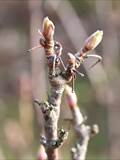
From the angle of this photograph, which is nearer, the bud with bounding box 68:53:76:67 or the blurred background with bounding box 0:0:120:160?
the bud with bounding box 68:53:76:67

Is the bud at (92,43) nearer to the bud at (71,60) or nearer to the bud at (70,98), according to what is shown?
the bud at (71,60)

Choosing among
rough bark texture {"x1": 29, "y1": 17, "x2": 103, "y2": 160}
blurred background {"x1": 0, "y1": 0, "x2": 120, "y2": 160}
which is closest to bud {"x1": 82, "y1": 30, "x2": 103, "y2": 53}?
rough bark texture {"x1": 29, "y1": 17, "x2": 103, "y2": 160}

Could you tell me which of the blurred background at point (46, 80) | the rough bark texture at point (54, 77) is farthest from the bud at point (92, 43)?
the blurred background at point (46, 80)

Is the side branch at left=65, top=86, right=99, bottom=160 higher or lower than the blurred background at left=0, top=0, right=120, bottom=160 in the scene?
lower

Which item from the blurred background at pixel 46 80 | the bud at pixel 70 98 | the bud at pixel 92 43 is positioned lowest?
the bud at pixel 92 43

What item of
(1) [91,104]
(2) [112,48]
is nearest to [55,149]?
(2) [112,48]

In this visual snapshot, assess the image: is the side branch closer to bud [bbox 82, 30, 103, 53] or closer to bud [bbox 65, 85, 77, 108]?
bud [bbox 65, 85, 77, 108]

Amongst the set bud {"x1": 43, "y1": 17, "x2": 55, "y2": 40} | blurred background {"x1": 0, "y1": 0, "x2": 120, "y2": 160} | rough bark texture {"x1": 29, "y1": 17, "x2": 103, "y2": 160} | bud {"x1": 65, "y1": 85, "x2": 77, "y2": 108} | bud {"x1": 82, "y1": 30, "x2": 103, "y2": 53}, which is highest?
blurred background {"x1": 0, "y1": 0, "x2": 120, "y2": 160}

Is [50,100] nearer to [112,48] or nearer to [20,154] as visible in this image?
[20,154]

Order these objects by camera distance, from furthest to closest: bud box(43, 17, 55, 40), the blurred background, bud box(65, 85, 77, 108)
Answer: the blurred background < bud box(65, 85, 77, 108) < bud box(43, 17, 55, 40)
